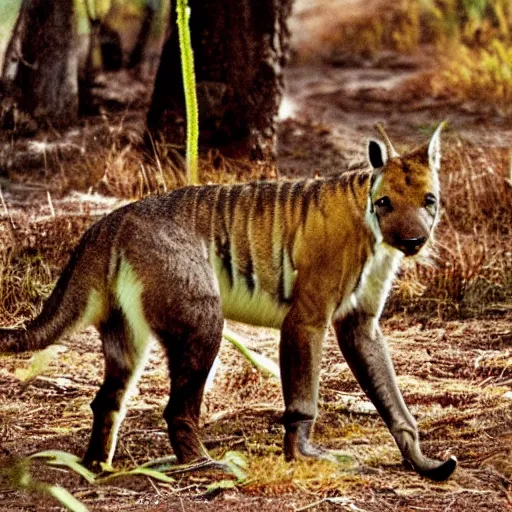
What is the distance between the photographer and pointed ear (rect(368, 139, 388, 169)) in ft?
19.8

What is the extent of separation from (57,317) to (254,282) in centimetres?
96

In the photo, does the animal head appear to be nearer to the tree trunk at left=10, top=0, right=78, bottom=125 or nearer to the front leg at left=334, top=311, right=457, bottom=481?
the front leg at left=334, top=311, right=457, bottom=481

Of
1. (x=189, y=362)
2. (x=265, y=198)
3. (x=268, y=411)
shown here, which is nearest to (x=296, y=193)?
(x=265, y=198)

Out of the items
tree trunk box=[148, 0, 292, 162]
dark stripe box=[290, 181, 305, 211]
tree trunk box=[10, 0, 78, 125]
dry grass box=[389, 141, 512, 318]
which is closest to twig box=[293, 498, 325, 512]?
dark stripe box=[290, 181, 305, 211]

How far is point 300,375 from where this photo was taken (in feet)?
20.2

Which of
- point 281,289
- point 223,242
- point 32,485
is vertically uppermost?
point 223,242

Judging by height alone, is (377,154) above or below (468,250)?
above

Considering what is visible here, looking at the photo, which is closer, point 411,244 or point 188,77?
point 411,244

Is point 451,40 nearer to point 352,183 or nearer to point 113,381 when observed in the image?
point 352,183

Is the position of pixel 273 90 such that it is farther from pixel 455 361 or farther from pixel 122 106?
pixel 455 361

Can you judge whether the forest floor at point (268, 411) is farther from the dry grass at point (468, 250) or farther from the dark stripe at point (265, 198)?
the dark stripe at point (265, 198)

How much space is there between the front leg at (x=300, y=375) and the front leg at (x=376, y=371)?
0.27 meters

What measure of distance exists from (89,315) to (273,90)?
16.2 feet

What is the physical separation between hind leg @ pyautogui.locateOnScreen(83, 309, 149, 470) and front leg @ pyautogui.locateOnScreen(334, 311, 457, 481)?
102cm
